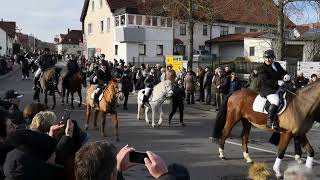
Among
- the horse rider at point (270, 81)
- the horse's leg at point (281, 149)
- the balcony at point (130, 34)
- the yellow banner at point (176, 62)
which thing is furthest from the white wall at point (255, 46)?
the horse's leg at point (281, 149)

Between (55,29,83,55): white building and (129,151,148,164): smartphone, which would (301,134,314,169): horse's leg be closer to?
(129,151,148,164): smartphone

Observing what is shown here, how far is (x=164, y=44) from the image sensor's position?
52688 millimetres

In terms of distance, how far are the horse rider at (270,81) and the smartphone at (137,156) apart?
696 cm

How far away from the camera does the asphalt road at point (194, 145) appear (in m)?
9.86

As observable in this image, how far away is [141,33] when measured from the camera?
50.0m

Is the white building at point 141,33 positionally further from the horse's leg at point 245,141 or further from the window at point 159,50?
the horse's leg at point 245,141

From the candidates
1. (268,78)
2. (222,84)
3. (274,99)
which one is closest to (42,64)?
(222,84)

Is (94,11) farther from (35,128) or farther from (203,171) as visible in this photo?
(35,128)

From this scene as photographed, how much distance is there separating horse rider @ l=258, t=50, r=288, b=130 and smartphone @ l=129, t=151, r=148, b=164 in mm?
6961

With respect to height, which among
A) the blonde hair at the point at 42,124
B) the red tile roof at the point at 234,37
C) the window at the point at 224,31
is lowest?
the blonde hair at the point at 42,124

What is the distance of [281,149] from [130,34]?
133ft

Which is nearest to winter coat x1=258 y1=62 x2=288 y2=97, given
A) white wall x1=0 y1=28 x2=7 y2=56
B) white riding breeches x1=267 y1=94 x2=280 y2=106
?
white riding breeches x1=267 y1=94 x2=280 y2=106

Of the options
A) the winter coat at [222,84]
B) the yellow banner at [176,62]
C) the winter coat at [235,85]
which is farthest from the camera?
the yellow banner at [176,62]

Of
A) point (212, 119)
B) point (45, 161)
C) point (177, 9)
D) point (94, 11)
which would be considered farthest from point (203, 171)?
point (94, 11)
